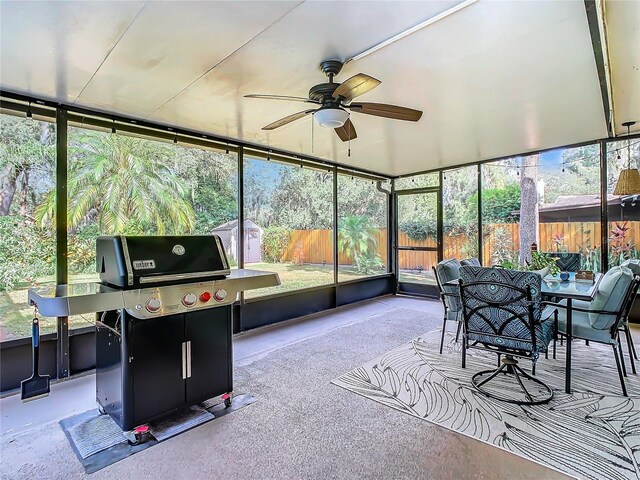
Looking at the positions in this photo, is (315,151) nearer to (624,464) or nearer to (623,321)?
(623,321)

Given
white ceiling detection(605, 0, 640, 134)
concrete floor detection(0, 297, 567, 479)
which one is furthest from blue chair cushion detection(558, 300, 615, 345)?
white ceiling detection(605, 0, 640, 134)

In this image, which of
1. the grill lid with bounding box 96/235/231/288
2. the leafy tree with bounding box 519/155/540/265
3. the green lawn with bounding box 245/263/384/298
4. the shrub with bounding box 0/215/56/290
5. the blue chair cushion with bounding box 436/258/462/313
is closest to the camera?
the grill lid with bounding box 96/235/231/288

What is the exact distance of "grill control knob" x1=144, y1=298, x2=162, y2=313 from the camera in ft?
6.53

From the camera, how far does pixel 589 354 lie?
3.43 meters

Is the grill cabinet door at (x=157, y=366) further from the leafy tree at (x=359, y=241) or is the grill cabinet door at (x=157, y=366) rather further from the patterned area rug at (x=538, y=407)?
the leafy tree at (x=359, y=241)

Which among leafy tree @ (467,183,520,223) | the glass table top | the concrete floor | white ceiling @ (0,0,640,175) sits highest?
white ceiling @ (0,0,640,175)

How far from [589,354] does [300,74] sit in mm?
3826

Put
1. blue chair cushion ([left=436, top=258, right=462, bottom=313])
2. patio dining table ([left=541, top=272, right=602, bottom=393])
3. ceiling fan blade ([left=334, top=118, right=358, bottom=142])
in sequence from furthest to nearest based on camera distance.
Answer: blue chair cushion ([left=436, top=258, right=462, bottom=313]) → ceiling fan blade ([left=334, top=118, right=358, bottom=142]) → patio dining table ([left=541, top=272, right=602, bottom=393])

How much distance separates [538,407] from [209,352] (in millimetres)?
2354

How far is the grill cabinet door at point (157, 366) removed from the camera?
2072mm

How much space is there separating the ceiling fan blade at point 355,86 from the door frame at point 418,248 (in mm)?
4376

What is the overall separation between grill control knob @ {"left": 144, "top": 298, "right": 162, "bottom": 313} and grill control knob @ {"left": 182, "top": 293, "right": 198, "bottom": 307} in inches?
5.7

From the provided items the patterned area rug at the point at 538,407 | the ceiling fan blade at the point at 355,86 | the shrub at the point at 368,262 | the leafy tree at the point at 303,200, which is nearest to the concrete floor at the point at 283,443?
the patterned area rug at the point at 538,407

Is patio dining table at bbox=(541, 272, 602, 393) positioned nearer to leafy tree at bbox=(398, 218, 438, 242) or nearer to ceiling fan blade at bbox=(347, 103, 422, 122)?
ceiling fan blade at bbox=(347, 103, 422, 122)
